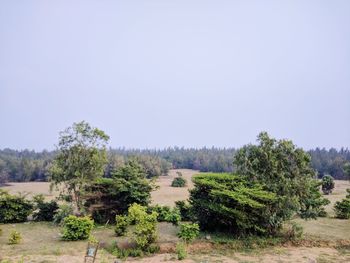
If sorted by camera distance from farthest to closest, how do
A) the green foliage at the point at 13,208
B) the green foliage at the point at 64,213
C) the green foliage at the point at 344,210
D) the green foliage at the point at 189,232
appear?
1. the green foliage at the point at 344,210
2. the green foliage at the point at 13,208
3. the green foliage at the point at 64,213
4. the green foliage at the point at 189,232

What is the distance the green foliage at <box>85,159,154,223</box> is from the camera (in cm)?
2510

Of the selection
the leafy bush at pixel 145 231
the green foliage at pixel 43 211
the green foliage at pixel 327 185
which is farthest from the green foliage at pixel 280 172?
the green foliage at pixel 327 185

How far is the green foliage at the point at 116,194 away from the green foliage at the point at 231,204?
5110 millimetres

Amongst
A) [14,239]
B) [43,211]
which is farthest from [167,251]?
[43,211]

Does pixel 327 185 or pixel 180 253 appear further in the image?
pixel 327 185

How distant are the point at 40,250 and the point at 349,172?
28248mm

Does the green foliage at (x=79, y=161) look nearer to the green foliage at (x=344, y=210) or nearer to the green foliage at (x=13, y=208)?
the green foliage at (x=13, y=208)

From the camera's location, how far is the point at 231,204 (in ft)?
64.4

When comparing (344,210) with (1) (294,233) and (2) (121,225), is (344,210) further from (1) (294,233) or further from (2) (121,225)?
(2) (121,225)

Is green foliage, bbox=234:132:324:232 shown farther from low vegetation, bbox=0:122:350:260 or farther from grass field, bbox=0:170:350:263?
grass field, bbox=0:170:350:263

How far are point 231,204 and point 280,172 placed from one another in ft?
13.2

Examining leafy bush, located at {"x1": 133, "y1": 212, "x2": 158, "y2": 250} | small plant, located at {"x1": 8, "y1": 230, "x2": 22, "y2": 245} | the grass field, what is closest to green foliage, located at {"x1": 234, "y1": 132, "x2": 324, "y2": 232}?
the grass field

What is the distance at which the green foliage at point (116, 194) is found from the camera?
82.3ft

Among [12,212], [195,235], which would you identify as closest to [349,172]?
[195,235]
